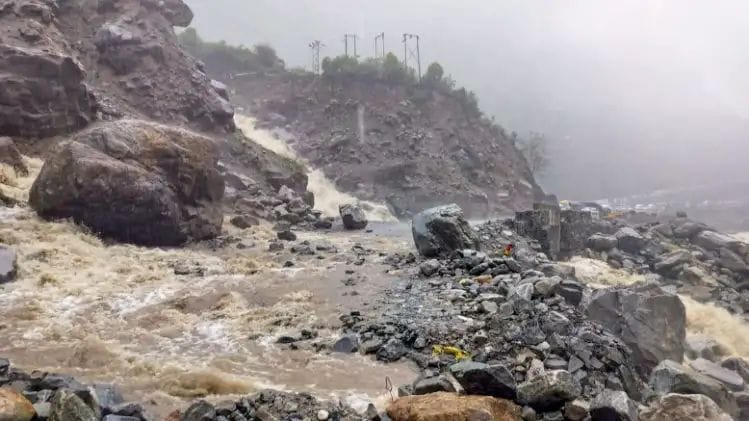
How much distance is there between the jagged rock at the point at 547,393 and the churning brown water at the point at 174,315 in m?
1.92

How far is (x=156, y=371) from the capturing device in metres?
8.42

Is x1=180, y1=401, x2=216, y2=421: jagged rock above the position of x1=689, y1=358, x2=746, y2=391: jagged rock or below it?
above

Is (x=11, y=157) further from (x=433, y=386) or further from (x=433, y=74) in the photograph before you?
(x=433, y=74)

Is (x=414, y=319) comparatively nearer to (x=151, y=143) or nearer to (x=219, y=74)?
(x=151, y=143)

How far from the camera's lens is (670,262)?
25078mm

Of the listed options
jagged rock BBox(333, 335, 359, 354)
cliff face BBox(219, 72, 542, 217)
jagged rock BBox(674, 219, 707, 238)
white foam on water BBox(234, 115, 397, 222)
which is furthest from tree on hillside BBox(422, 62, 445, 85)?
jagged rock BBox(333, 335, 359, 354)

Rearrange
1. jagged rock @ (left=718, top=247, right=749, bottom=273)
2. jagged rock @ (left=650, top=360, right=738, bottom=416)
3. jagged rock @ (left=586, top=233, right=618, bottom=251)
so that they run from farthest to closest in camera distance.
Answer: jagged rock @ (left=586, top=233, right=618, bottom=251), jagged rock @ (left=718, top=247, right=749, bottom=273), jagged rock @ (left=650, top=360, right=738, bottom=416)

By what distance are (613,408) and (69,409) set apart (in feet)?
18.6

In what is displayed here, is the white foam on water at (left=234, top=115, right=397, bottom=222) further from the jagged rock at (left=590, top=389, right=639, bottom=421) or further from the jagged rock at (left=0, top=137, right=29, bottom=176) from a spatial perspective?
the jagged rock at (left=590, top=389, right=639, bottom=421)

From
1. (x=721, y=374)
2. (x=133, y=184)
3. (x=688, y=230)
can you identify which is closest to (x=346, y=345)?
(x=721, y=374)

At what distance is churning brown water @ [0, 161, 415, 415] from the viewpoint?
8305 mm

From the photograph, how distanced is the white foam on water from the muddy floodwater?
20.7 meters

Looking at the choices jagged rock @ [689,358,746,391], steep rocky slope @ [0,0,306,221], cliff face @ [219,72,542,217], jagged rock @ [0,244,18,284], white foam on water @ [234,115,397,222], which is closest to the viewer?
jagged rock @ [689,358,746,391]

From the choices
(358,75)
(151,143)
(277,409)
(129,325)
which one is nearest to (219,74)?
(358,75)
